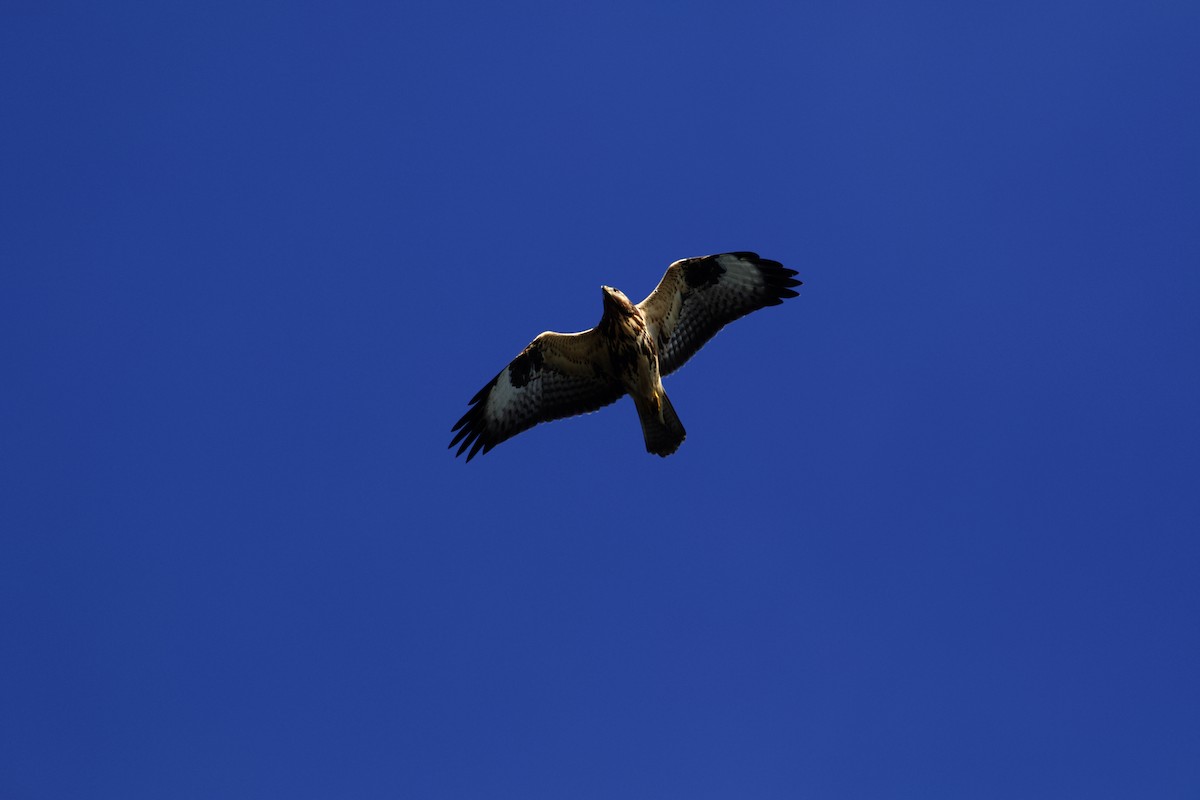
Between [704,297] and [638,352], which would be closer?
[638,352]

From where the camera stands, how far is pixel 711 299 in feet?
39.8

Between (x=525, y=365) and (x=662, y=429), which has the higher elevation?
(x=525, y=365)

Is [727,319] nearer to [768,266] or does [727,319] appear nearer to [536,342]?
[768,266]

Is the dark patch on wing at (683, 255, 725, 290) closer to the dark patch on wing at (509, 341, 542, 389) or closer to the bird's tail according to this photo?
the bird's tail

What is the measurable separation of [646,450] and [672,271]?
2.00 meters

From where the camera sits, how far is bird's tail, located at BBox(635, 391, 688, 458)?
38.7ft

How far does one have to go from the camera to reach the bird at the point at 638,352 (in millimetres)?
11555

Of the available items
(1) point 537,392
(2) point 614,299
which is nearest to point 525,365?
(1) point 537,392

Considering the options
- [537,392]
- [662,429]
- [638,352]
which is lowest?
[662,429]

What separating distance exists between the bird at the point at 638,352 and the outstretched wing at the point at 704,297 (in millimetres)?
11

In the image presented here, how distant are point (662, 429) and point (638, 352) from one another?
1.01 m

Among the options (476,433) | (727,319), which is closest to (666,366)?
(727,319)

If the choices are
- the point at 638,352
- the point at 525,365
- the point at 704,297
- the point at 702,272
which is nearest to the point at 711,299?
the point at 704,297

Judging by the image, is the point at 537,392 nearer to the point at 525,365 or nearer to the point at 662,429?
the point at 525,365
